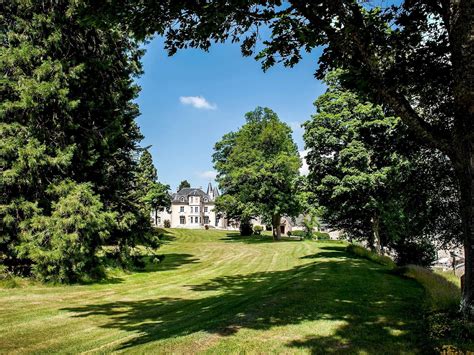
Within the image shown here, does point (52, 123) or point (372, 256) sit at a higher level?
point (52, 123)

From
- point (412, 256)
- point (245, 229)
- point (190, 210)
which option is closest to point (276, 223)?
point (245, 229)

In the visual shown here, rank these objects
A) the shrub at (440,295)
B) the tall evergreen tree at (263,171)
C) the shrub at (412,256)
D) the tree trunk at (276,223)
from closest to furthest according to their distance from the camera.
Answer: the shrub at (440,295)
the shrub at (412,256)
the tall evergreen tree at (263,171)
the tree trunk at (276,223)

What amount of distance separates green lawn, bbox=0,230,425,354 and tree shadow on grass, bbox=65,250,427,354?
0.02 metres

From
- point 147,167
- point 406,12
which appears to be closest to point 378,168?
point 406,12

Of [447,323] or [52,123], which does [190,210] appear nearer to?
[52,123]

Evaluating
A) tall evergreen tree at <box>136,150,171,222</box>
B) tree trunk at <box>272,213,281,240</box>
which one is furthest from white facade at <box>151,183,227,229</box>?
tree trunk at <box>272,213,281,240</box>

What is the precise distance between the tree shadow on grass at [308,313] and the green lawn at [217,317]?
0.07ft

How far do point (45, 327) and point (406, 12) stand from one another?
11611 millimetres

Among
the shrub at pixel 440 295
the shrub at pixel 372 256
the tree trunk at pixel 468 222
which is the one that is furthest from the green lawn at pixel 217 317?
the shrub at pixel 372 256

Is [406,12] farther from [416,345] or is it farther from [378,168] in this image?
[378,168]

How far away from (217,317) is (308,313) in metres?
2.18

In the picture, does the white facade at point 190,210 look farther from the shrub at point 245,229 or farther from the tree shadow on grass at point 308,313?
the tree shadow on grass at point 308,313

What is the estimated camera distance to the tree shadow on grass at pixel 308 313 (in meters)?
6.21

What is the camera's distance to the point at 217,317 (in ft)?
27.4
